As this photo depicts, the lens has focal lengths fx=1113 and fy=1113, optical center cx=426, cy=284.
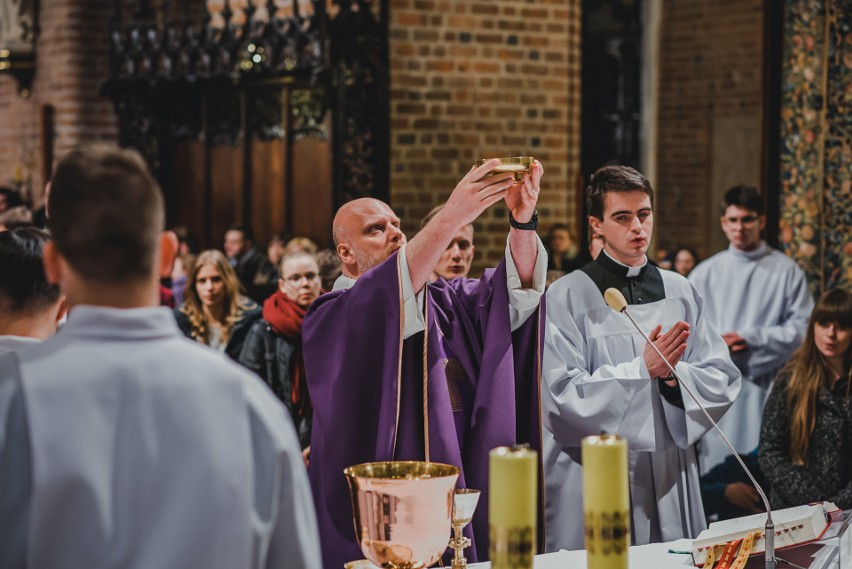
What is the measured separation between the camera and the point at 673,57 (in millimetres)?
13852

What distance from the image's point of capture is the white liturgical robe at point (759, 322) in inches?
253

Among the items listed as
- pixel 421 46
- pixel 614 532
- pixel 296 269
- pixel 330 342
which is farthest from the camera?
pixel 421 46

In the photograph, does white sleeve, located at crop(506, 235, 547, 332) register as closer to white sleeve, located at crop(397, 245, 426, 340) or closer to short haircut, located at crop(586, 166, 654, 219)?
white sleeve, located at crop(397, 245, 426, 340)

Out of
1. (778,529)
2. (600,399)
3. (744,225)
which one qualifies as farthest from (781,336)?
(778,529)

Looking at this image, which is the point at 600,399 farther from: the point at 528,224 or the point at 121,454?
the point at 121,454

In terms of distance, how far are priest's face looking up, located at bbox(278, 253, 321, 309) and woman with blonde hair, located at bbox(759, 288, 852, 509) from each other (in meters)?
2.34

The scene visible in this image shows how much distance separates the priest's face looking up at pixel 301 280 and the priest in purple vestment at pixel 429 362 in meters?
2.37

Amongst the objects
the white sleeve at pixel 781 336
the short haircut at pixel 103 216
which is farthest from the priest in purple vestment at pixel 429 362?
the white sleeve at pixel 781 336

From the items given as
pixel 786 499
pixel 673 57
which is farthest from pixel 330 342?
pixel 673 57

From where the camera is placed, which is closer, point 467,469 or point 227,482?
point 227,482

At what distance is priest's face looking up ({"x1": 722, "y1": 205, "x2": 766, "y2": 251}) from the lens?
260 inches

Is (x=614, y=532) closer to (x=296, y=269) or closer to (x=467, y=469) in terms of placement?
(x=467, y=469)

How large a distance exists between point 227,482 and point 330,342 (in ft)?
5.14

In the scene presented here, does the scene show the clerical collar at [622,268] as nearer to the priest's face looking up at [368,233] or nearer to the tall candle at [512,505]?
the priest's face looking up at [368,233]
